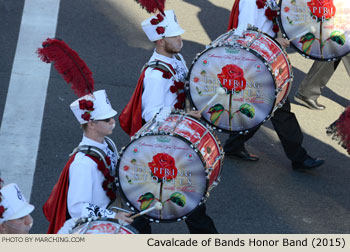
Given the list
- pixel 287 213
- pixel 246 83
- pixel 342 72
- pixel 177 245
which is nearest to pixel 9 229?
pixel 177 245

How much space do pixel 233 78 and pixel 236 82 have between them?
39mm

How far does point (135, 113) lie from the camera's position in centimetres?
586

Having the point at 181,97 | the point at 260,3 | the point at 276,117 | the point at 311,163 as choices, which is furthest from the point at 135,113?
the point at 311,163

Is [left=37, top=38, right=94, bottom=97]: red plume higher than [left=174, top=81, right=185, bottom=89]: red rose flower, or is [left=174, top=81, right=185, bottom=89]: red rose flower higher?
[left=37, top=38, right=94, bottom=97]: red plume

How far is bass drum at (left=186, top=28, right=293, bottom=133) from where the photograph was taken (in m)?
5.70

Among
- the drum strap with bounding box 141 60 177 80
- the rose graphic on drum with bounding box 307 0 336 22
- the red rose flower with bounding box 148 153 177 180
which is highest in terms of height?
the rose graphic on drum with bounding box 307 0 336 22

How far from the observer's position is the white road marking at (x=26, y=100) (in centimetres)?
679

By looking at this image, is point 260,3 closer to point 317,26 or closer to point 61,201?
point 317,26

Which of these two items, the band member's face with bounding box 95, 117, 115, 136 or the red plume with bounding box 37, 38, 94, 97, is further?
the band member's face with bounding box 95, 117, 115, 136

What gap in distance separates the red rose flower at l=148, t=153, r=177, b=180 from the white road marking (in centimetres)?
184

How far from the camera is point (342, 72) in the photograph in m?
9.09

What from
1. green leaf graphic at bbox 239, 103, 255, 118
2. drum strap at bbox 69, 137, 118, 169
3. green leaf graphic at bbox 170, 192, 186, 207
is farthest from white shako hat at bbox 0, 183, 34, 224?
green leaf graphic at bbox 239, 103, 255, 118

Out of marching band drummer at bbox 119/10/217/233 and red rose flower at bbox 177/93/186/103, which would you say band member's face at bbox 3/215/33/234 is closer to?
marching band drummer at bbox 119/10/217/233

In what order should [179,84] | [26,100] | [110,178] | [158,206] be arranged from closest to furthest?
[158,206] < [110,178] < [179,84] < [26,100]
